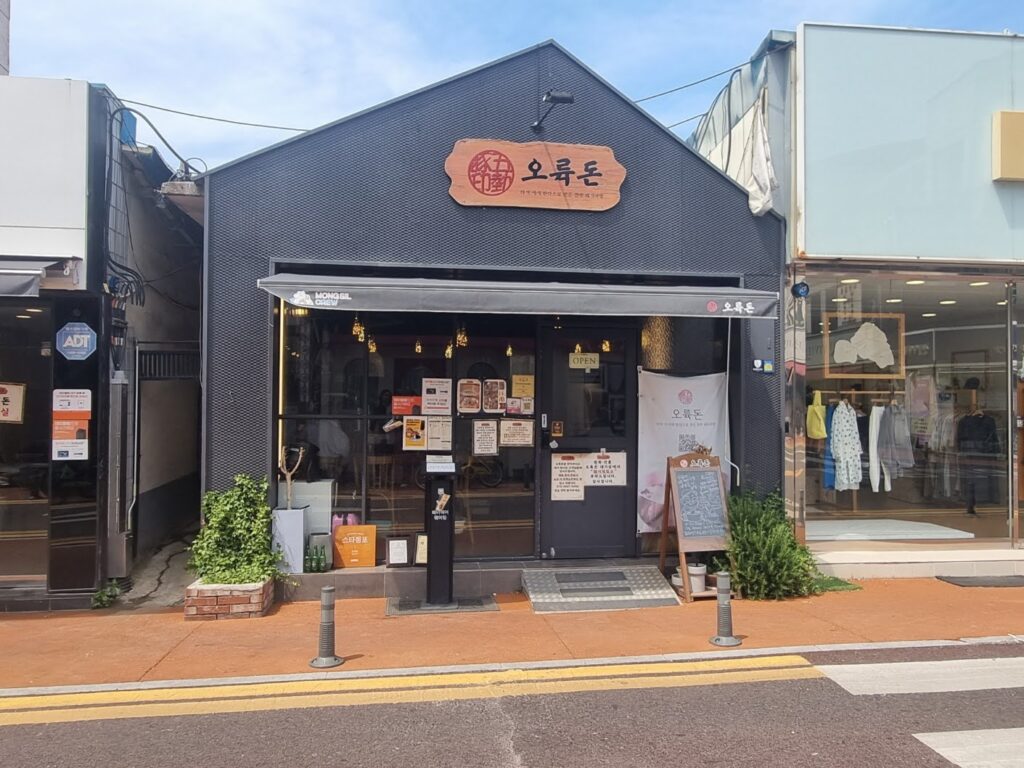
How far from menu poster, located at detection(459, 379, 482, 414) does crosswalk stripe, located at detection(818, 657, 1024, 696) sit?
4.15 meters

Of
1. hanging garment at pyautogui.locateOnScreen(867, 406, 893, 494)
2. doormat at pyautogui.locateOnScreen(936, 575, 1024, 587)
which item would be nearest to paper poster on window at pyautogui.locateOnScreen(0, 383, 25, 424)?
hanging garment at pyautogui.locateOnScreen(867, 406, 893, 494)

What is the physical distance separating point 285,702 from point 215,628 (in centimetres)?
196

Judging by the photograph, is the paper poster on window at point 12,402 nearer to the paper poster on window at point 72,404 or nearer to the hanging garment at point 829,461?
the paper poster on window at point 72,404

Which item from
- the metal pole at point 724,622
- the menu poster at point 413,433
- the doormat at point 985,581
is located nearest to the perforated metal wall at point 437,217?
the menu poster at point 413,433

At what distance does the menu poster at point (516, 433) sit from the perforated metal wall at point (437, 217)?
158 centimetres

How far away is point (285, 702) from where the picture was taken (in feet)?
15.7

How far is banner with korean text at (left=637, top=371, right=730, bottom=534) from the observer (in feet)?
26.9

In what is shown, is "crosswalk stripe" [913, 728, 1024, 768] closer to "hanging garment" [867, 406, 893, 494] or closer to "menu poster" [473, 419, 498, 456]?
"menu poster" [473, 419, 498, 456]

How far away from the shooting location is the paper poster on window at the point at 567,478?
26.5 feet

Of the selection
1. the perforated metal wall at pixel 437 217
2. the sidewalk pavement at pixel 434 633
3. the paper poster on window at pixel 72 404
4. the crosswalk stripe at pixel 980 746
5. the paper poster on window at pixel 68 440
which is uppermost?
the perforated metal wall at pixel 437 217

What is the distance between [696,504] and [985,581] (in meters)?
3.43

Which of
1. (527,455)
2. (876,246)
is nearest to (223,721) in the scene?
(527,455)

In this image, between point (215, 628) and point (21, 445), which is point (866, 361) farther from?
point (21, 445)

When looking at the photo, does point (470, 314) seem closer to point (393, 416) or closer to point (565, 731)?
point (393, 416)
